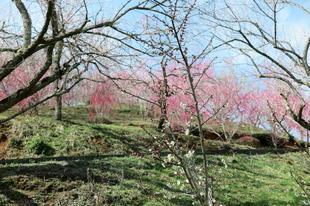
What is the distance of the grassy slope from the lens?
10.7 metres

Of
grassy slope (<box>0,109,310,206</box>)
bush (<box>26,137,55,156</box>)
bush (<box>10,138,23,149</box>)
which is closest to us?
grassy slope (<box>0,109,310,206</box>)

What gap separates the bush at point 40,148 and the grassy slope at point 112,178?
0.37 feet

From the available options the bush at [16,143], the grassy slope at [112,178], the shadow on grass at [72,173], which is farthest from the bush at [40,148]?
the shadow on grass at [72,173]

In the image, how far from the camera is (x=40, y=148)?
17141 millimetres

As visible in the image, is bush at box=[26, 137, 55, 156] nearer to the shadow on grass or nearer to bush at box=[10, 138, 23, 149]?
bush at box=[10, 138, 23, 149]

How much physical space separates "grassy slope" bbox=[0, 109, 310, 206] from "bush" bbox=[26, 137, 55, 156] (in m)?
0.11

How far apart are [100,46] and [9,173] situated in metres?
3.73

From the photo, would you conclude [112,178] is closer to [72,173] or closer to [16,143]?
[72,173]

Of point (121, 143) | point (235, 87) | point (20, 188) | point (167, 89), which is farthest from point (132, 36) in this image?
point (235, 87)

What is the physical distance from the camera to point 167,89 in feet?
16.0

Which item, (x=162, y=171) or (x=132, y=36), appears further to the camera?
(x=162, y=171)

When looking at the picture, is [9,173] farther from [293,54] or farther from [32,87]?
[293,54]

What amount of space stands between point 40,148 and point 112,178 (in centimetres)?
583

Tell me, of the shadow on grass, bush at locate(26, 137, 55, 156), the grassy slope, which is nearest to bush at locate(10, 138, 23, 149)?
the grassy slope
